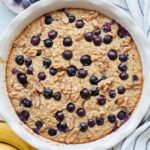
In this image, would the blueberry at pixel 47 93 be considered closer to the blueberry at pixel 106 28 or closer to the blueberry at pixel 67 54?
the blueberry at pixel 67 54

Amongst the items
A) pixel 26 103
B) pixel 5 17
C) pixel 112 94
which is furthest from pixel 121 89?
pixel 5 17

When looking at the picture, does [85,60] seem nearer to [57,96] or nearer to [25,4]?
[57,96]

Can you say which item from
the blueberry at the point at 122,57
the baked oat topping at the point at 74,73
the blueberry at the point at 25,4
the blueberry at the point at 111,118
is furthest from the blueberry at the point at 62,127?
the blueberry at the point at 25,4

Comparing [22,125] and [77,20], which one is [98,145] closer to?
→ [22,125]

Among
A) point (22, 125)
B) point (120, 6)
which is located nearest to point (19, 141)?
point (22, 125)

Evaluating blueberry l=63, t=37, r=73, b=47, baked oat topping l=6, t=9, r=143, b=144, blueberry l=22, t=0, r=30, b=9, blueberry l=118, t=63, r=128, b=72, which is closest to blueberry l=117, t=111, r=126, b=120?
baked oat topping l=6, t=9, r=143, b=144
